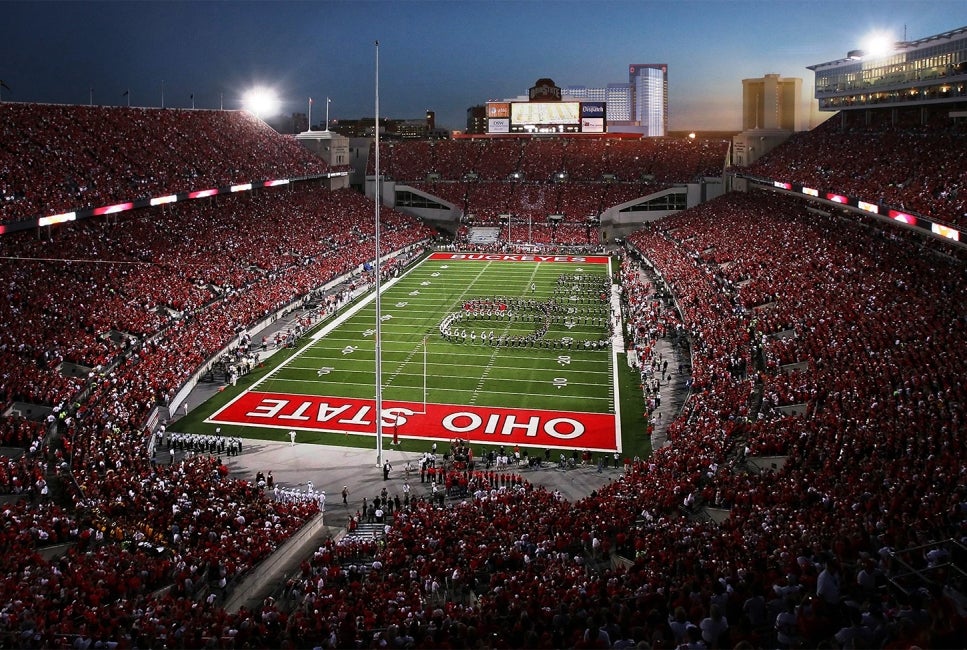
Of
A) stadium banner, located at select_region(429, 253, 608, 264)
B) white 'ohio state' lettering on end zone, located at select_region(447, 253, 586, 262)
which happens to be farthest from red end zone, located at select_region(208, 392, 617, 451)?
white 'ohio state' lettering on end zone, located at select_region(447, 253, 586, 262)

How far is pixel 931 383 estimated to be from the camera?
56.3ft

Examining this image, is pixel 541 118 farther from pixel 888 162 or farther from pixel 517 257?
pixel 888 162

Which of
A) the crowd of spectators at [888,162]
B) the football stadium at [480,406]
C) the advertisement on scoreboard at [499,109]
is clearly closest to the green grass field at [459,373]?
the football stadium at [480,406]

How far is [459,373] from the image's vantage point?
2806 cm

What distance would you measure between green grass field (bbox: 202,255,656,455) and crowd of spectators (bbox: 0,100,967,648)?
2.61m

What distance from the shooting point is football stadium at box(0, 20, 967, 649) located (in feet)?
31.6

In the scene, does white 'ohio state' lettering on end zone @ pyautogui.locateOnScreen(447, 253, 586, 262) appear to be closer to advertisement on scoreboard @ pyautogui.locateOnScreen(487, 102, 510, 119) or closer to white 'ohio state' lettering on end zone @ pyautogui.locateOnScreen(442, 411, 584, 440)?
advertisement on scoreboard @ pyautogui.locateOnScreen(487, 102, 510, 119)

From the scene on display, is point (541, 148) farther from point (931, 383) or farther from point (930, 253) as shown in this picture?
point (931, 383)

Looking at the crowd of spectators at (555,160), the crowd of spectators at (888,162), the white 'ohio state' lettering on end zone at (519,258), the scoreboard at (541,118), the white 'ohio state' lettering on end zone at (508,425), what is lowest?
the white 'ohio state' lettering on end zone at (508,425)

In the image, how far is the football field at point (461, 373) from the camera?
76.2 ft

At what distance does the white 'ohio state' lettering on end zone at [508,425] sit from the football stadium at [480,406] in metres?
0.12

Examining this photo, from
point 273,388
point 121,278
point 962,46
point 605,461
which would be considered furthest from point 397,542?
point 962,46

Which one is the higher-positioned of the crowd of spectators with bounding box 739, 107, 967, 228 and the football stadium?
the crowd of spectators with bounding box 739, 107, 967, 228

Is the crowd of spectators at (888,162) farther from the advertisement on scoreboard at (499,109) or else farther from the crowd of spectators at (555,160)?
the advertisement on scoreboard at (499,109)
